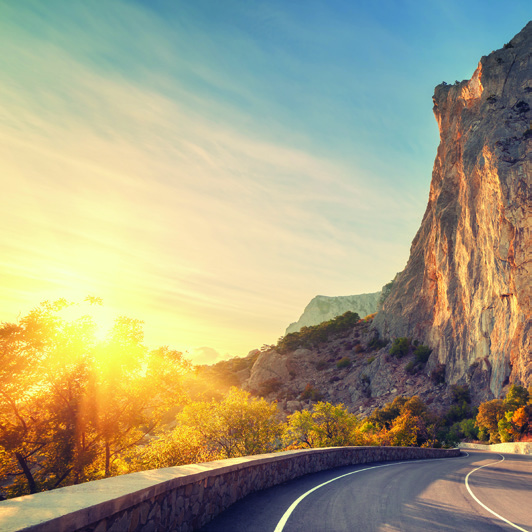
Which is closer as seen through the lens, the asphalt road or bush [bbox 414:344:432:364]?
the asphalt road

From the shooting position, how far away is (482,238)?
54344mm

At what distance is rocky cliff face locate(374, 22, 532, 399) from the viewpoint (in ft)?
151

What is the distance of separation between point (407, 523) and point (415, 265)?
8172 cm

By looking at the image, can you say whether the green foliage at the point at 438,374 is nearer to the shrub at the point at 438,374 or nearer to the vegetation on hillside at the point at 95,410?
the shrub at the point at 438,374

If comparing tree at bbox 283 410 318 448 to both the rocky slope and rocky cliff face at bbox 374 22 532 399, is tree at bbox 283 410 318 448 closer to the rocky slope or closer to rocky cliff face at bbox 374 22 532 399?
rocky cliff face at bbox 374 22 532 399

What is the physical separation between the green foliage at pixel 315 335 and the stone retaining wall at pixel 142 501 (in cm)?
8735

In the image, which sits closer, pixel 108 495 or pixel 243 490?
pixel 108 495

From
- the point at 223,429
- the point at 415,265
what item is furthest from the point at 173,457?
the point at 415,265

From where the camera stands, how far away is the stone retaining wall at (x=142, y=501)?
3461 millimetres

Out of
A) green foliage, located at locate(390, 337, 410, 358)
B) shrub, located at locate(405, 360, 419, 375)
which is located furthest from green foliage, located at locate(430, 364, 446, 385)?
green foliage, located at locate(390, 337, 410, 358)

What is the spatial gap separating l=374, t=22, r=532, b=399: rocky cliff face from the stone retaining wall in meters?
45.1

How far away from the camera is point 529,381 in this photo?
4097 cm

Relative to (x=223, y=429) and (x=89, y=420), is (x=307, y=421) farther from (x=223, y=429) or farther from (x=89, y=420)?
(x=89, y=420)

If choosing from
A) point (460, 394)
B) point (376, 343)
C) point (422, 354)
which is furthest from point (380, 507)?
point (376, 343)
